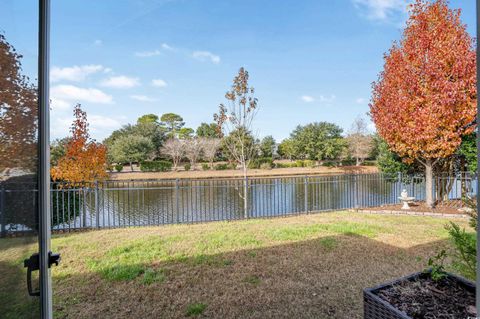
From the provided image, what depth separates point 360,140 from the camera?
21.5 meters

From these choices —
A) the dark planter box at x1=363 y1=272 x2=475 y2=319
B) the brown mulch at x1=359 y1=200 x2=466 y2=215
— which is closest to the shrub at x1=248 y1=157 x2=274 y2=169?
the brown mulch at x1=359 y1=200 x2=466 y2=215

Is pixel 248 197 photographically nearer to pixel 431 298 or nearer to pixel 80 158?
pixel 80 158

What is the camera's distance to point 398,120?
5926 mm

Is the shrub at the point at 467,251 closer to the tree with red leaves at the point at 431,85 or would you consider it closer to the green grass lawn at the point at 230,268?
the green grass lawn at the point at 230,268

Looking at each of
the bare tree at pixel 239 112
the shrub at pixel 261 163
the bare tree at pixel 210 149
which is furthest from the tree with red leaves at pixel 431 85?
the bare tree at pixel 210 149

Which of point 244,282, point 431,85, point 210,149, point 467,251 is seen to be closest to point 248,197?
point 244,282

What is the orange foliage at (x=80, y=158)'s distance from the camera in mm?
5828

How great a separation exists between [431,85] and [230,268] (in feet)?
18.9

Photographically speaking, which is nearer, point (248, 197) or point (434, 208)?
point (434, 208)

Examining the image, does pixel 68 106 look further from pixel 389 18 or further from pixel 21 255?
pixel 389 18

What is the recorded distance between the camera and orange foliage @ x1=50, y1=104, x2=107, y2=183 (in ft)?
19.1

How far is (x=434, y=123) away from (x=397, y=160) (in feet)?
6.12

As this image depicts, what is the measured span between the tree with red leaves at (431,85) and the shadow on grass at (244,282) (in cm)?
302

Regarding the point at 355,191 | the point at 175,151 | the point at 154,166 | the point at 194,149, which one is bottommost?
the point at 355,191
